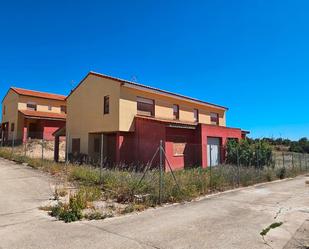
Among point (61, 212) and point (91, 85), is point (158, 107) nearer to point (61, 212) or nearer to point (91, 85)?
point (91, 85)

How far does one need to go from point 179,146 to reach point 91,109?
27.9ft

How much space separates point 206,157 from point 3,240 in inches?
686

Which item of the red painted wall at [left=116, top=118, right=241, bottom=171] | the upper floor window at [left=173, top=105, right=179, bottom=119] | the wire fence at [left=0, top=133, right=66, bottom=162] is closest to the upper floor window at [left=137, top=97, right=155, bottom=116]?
the red painted wall at [left=116, top=118, right=241, bottom=171]

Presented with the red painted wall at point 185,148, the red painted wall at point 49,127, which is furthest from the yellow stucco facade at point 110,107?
the red painted wall at point 49,127

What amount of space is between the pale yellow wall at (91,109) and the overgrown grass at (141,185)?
6800mm

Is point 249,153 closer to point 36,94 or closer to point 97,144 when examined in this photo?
point 97,144

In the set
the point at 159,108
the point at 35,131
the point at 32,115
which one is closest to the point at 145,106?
the point at 159,108

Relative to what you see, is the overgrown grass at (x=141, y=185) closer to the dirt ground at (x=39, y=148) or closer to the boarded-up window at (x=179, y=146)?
the boarded-up window at (x=179, y=146)

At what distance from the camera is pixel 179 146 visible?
2136 centimetres

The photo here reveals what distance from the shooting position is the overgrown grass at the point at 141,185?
29.7 ft

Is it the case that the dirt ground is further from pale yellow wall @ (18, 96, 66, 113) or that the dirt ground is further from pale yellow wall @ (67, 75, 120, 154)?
pale yellow wall @ (18, 96, 66, 113)

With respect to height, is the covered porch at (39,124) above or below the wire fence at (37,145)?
above

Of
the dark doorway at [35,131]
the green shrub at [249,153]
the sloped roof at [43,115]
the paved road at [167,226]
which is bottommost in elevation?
the paved road at [167,226]

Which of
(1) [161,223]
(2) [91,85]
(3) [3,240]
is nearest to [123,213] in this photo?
(1) [161,223]
